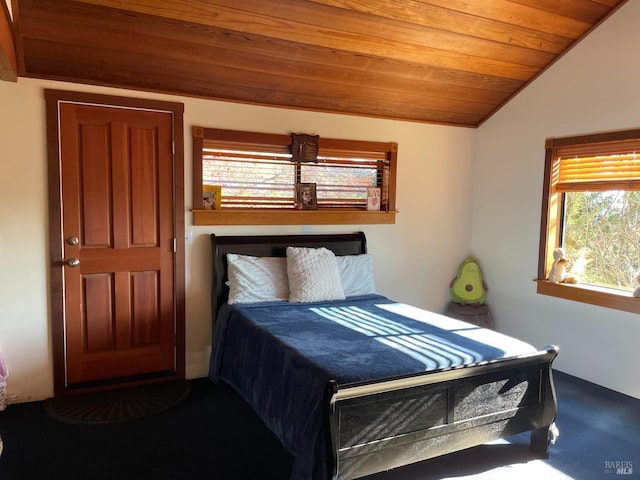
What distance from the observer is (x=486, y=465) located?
253 cm

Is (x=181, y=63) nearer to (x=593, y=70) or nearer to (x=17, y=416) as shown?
(x=17, y=416)

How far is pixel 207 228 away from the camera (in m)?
3.60

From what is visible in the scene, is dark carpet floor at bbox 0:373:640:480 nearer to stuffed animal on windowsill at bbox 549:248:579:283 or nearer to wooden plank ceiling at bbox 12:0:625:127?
stuffed animal on windowsill at bbox 549:248:579:283

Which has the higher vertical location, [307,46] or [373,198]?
[307,46]

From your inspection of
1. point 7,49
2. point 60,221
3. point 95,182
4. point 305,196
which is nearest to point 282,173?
point 305,196

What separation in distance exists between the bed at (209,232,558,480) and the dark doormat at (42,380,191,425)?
1.37ft

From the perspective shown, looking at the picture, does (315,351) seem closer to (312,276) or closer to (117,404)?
(312,276)

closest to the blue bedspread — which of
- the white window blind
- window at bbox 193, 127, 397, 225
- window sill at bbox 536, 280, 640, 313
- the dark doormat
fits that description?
the dark doormat

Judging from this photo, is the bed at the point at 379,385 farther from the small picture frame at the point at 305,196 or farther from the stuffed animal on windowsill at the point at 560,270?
the stuffed animal on windowsill at the point at 560,270

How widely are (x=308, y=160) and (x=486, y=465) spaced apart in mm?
2391

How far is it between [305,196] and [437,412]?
82.4 inches

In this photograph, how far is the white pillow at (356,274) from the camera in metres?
3.80

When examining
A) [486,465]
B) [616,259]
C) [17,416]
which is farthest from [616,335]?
[17,416]

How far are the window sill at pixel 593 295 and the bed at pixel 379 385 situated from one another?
1203mm
